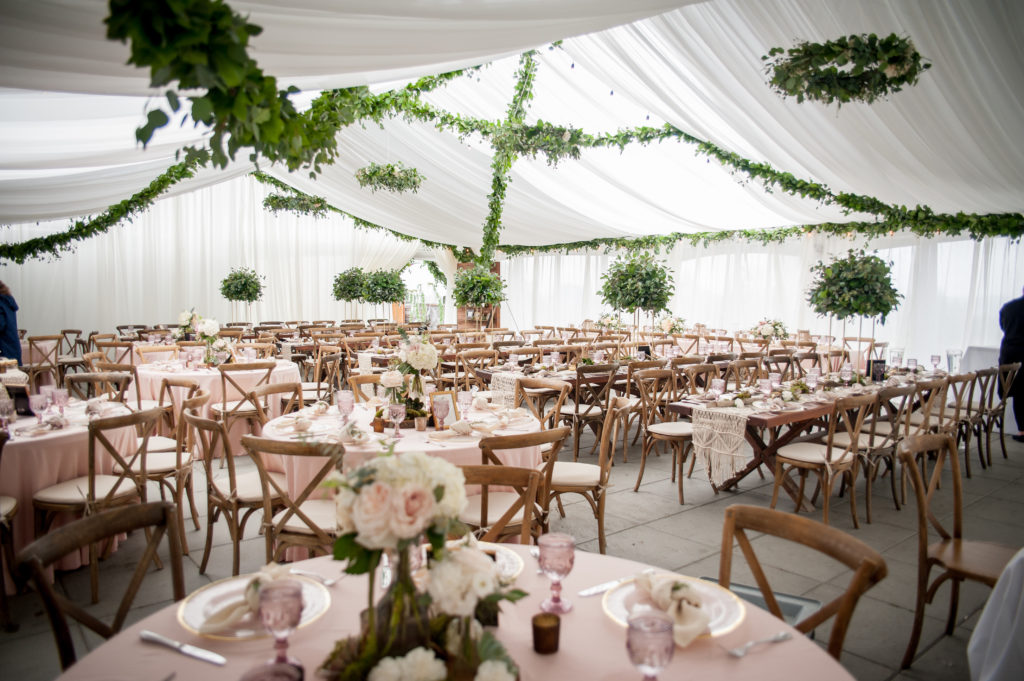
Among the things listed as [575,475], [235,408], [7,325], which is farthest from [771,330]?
[7,325]

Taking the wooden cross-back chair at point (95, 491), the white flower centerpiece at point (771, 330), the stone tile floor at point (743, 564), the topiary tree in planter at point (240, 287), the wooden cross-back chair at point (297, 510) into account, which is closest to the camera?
the wooden cross-back chair at point (297, 510)

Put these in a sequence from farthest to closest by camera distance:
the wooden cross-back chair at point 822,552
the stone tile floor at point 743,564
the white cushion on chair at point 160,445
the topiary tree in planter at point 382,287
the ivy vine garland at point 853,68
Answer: the topiary tree in planter at point 382,287, the white cushion on chair at point 160,445, the ivy vine garland at point 853,68, the stone tile floor at point 743,564, the wooden cross-back chair at point 822,552

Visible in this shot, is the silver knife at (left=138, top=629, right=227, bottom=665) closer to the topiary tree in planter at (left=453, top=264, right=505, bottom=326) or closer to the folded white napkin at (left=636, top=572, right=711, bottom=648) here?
the folded white napkin at (left=636, top=572, right=711, bottom=648)

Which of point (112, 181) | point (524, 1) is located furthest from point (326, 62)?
point (112, 181)

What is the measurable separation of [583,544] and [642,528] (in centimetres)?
56

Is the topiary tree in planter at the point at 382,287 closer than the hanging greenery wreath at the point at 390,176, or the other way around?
the hanging greenery wreath at the point at 390,176

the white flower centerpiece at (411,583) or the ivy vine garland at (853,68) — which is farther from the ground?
the ivy vine garland at (853,68)

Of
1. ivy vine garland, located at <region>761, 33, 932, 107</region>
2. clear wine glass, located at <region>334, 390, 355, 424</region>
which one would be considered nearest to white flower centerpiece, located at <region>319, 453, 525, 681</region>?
clear wine glass, located at <region>334, 390, 355, 424</region>

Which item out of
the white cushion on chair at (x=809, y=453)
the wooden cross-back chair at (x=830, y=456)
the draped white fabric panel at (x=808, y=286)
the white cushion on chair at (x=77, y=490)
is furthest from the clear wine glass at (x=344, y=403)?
the draped white fabric panel at (x=808, y=286)

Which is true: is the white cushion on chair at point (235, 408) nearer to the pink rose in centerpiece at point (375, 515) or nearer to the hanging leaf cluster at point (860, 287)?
the pink rose in centerpiece at point (375, 515)

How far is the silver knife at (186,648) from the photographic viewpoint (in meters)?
1.27

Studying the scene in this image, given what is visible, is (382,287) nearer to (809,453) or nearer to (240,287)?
(240,287)

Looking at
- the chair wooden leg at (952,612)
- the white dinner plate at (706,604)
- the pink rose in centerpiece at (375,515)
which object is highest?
the pink rose in centerpiece at (375,515)

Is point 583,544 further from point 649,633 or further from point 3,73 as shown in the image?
point 3,73
